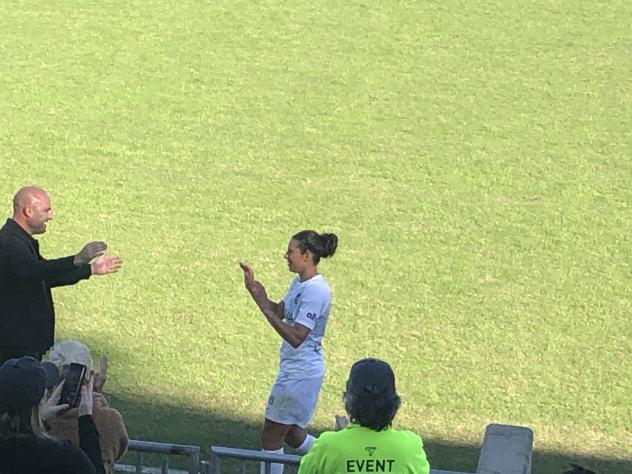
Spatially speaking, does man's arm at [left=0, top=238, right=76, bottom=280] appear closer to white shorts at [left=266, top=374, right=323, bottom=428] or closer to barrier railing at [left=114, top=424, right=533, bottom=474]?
barrier railing at [left=114, top=424, right=533, bottom=474]

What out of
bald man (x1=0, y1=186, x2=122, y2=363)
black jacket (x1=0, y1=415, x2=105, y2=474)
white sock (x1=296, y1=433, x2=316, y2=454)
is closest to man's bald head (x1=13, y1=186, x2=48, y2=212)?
bald man (x1=0, y1=186, x2=122, y2=363)

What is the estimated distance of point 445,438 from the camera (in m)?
8.83

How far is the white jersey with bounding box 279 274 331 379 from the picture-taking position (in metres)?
7.29

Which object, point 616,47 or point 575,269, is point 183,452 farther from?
point 616,47

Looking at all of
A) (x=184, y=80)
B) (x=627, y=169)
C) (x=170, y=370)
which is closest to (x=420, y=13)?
(x=184, y=80)

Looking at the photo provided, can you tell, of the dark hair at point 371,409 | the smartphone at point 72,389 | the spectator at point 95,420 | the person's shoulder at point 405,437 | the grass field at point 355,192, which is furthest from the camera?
the grass field at point 355,192

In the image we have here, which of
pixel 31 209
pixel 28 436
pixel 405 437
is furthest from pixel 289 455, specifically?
pixel 31 209

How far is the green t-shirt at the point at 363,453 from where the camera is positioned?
486 centimetres

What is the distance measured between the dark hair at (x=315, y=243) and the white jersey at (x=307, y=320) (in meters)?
0.17

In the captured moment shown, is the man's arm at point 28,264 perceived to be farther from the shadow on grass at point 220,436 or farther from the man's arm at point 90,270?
the shadow on grass at point 220,436

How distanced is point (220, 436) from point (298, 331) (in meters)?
1.79

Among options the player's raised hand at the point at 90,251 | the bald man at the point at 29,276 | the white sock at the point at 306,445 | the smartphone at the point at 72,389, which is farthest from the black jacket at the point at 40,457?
the white sock at the point at 306,445

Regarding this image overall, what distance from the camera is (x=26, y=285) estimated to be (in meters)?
7.36

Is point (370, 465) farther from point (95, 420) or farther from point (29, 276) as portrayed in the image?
point (29, 276)
